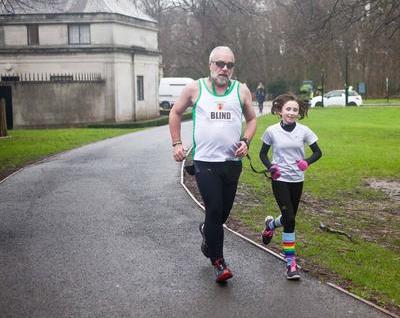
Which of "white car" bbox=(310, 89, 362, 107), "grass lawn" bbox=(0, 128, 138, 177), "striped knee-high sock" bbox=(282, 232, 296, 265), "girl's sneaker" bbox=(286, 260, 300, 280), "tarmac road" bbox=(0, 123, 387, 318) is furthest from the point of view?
"white car" bbox=(310, 89, 362, 107)

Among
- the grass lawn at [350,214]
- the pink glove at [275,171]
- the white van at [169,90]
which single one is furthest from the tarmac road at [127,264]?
the white van at [169,90]

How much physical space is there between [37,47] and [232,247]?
2908 centimetres

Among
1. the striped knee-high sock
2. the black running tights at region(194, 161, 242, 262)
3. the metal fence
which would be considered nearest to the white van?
the metal fence

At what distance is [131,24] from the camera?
3512cm

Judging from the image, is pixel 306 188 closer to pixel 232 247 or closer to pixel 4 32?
pixel 232 247

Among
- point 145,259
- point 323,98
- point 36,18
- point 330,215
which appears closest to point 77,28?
point 36,18

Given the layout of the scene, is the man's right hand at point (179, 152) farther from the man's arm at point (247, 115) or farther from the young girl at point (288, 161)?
the young girl at point (288, 161)

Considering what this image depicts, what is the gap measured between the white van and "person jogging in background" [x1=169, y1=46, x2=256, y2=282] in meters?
42.8

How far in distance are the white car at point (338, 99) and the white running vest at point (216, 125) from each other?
4301 centimetres

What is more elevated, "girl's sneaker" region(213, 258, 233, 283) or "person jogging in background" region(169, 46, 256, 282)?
"person jogging in background" region(169, 46, 256, 282)

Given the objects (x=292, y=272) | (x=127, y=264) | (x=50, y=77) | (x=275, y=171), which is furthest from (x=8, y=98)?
(x=292, y=272)

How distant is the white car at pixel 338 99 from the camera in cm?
4735

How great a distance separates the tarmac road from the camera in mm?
5000

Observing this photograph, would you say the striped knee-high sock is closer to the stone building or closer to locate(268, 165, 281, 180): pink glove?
locate(268, 165, 281, 180): pink glove
